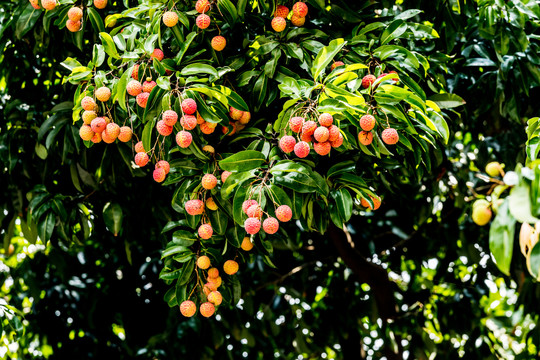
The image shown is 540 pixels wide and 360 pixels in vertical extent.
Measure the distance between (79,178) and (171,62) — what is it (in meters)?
1.00

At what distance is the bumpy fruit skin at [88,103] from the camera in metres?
1.84

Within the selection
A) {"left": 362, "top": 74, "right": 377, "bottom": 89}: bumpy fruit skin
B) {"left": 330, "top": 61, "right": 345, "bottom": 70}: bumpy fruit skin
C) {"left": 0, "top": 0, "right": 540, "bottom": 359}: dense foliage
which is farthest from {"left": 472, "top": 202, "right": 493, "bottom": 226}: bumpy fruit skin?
{"left": 330, "top": 61, "right": 345, "bottom": 70}: bumpy fruit skin

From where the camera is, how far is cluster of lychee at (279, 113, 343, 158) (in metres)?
1.58

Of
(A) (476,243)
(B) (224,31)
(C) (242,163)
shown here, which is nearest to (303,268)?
(A) (476,243)

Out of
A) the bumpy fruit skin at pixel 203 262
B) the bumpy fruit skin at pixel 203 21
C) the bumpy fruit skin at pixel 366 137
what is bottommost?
the bumpy fruit skin at pixel 203 262

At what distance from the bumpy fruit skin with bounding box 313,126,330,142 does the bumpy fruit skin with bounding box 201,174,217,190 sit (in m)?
0.38

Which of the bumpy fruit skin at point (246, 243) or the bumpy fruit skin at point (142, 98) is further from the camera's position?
the bumpy fruit skin at point (246, 243)

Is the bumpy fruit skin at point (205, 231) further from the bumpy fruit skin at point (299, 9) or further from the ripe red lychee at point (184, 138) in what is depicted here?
the bumpy fruit skin at point (299, 9)

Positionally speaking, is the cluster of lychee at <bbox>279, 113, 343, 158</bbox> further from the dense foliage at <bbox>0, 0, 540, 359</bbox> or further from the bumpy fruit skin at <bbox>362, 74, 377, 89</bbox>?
the bumpy fruit skin at <bbox>362, 74, 377, 89</bbox>

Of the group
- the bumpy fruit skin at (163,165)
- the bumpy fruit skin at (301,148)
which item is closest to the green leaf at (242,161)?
the bumpy fruit skin at (301,148)

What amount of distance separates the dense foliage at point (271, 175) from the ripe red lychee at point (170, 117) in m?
0.04

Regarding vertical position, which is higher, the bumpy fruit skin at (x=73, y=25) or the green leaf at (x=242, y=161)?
the bumpy fruit skin at (x=73, y=25)

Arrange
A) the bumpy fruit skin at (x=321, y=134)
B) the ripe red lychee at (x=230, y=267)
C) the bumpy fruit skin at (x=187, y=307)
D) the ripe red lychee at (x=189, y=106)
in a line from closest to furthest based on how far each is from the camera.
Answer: the bumpy fruit skin at (x=321, y=134), the ripe red lychee at (x=189, y=106), the bumpy fruit skin at (x=187, y=307), the ripe red lychee at (x=230, y=267)

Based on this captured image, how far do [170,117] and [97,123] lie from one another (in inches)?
11.2
